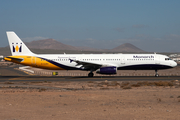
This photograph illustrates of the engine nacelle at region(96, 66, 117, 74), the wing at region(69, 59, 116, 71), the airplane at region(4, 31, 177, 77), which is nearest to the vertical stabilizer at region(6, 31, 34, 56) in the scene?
the airplane at region(4, 31, 177, 77)

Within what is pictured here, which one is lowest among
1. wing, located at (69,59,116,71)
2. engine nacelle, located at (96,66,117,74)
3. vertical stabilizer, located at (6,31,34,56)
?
engine nacelle, located at (96,66,117,74)

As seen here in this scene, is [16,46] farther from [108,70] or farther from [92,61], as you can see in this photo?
[108,70]

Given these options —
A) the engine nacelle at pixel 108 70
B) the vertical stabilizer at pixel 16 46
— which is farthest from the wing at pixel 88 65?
the vertical stabilizer at pixel 16 46

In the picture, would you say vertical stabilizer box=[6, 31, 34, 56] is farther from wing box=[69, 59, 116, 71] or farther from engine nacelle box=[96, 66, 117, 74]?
engine nacelle box=[96, 66, 117, 74]

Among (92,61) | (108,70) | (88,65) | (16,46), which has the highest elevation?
(16,46)

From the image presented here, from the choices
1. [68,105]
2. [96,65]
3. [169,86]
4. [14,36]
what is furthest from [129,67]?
[68,105]

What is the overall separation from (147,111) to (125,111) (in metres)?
1.34

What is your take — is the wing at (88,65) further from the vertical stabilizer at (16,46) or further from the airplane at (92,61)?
the vertical stabilizer at (16,46)

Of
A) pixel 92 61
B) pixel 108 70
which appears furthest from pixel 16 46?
pixel 108 70

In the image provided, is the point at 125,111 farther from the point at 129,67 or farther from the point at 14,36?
the point at 14,36

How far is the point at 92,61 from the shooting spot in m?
44.2

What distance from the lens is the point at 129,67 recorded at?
43125mm

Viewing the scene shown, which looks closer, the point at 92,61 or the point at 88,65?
the point at 88,65

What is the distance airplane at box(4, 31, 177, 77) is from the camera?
141ft
